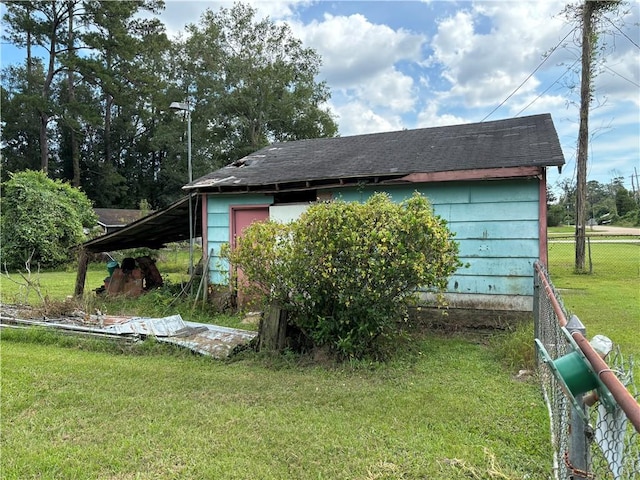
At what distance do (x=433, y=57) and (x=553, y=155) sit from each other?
972 cm

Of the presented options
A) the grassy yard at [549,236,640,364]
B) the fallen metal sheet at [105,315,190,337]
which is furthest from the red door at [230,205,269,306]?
the grassy yard at [549,236,640,364]

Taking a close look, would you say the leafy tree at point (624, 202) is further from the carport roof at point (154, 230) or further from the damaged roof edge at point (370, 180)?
the carport roof at point (154, 230)

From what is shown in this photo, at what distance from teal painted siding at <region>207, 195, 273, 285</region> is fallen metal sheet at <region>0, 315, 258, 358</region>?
1995 mm

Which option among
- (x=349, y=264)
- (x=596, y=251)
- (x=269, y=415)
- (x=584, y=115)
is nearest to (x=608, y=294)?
(x=349, y=264)

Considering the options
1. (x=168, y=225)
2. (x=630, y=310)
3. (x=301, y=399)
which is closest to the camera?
(x=301, y=399)

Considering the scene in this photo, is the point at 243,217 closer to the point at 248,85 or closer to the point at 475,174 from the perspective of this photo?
the point at 475,174

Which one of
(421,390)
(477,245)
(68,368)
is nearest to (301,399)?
(421,390)

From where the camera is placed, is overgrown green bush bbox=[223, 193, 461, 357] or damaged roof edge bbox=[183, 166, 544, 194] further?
damaged roof edge bbox=[183, 166, 544, 194]

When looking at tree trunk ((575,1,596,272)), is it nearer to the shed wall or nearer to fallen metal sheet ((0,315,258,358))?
the shed wall

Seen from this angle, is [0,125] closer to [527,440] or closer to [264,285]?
[264,285]

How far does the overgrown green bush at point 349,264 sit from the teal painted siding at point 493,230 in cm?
164

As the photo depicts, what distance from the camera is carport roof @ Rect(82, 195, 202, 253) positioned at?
9.02m

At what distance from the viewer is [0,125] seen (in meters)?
33.0

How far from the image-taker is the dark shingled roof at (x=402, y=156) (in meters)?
6.73
